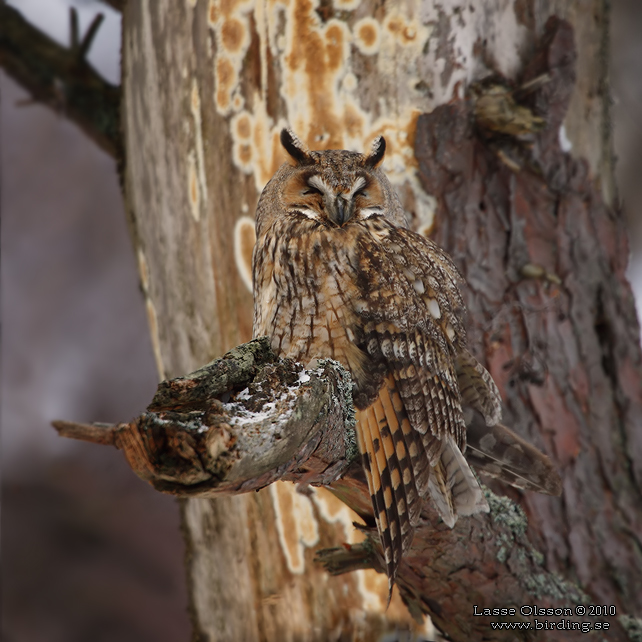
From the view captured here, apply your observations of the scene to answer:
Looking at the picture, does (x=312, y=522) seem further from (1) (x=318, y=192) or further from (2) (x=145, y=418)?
(2) (x=145, y=418)

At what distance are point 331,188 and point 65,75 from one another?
1.48 meters

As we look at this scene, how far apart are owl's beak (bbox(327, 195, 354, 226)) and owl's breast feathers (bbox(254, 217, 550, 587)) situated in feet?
0.07

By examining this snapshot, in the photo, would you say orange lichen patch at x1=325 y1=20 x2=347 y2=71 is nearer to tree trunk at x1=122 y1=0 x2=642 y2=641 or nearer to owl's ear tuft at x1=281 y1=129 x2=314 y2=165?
tree trunk at x1=122 y1=0 x2=642 y2=641

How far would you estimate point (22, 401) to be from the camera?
2.35 meters

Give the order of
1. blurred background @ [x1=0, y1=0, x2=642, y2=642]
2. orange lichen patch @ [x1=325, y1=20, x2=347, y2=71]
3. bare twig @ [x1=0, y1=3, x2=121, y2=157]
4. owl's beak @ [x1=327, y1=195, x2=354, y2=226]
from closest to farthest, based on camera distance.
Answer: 1. owl's beak @ [x1=327, y1=195, x2=354, y2=226]
2. orange lichen patch @ [x1=325, y1=20, x2=347, y2=71]
3. bare twig @ [x1=0, y1=3, x2=121, y2=157]
4. blurred background @ [x1=0, y1=0, x2=642, y2=642]

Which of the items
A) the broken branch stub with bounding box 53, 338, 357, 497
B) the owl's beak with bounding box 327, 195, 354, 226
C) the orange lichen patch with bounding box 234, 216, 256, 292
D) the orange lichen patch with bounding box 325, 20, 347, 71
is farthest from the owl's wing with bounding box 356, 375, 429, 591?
the orange lichen patch with bounding box 325, 20, 347, 71

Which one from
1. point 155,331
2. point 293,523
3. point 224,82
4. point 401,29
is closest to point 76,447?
point 155,331

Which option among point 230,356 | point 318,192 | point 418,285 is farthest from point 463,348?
point 230,356

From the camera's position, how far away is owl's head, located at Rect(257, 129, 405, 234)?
1045mm

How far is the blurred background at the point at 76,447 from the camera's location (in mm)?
2270

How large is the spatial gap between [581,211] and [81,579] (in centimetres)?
221

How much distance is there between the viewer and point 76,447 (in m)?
2.38

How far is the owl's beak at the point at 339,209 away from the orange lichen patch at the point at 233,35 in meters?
0.57

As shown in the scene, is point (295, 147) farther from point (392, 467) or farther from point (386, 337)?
point (392, 467)
